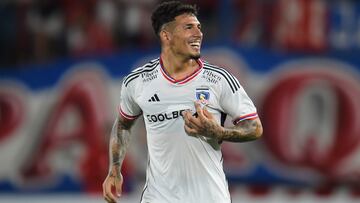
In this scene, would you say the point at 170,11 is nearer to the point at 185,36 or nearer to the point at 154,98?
the point at 185,36

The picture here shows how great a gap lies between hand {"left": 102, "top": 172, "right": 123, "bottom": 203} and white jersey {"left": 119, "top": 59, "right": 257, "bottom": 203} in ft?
0.68

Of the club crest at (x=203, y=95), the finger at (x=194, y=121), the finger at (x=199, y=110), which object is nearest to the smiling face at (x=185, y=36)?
the club crest at (x=203, y=95)

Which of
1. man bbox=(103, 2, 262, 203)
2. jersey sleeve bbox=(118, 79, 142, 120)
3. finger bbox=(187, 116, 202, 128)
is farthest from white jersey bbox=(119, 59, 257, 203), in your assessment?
finger bbox=(187, 116, 202, 128)

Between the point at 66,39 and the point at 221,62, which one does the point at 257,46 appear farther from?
the point at 66,39

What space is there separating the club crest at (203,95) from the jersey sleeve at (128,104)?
1.75 ft

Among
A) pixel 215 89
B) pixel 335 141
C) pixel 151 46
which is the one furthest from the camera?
pixel 151 46

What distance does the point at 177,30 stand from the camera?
7121 millimetres

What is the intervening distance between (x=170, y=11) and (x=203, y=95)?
60 cm

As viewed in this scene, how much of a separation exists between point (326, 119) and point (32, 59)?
396cm

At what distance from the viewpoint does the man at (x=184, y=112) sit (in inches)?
275

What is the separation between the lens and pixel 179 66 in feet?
23.5

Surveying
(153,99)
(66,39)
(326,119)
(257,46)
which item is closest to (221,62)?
(257,46)

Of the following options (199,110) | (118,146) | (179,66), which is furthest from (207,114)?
(118,146)

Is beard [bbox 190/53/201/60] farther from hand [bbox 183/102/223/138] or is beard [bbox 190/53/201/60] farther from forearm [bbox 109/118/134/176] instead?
forearm [bbox 109/118/134/176]
